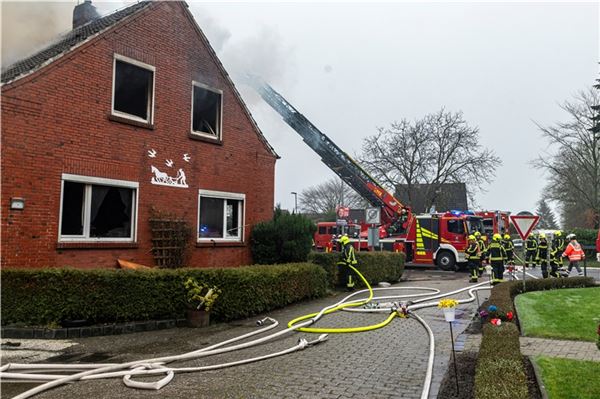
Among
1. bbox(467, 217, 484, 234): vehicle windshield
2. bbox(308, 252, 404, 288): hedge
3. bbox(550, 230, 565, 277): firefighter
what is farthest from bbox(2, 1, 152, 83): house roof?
bbox(467, 217, 484, 234): vehicle windshield

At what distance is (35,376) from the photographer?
502 centimetres

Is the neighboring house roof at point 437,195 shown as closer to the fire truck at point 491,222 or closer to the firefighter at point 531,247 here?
the fire truck at point 491,222

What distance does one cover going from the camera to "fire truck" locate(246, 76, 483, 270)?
A: 20.5 metres

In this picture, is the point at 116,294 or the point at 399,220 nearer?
the point at 116,294

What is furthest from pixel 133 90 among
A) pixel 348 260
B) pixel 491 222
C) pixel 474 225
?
pixel 491 222

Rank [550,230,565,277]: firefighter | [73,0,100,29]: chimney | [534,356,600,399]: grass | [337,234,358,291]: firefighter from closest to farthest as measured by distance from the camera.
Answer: [534,356,600,399]: grass → [337,234,358,291]: firefighter → [73,0,100,29]: chimney → [550,230,565,277]: firefighter

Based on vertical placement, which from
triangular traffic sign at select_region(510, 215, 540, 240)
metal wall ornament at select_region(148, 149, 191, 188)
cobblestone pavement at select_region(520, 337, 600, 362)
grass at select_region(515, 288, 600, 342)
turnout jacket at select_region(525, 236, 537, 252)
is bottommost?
cobblestone pavement at select_region(520, 337, 600, 362)

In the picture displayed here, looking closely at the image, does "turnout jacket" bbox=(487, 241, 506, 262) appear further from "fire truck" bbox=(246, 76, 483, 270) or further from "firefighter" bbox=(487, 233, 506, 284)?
"fire truck" bbox=(246, 76, 483, 270)

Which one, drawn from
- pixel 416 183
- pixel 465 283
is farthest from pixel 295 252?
pixel 416 183

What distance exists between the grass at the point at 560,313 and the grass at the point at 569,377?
6.18 ft

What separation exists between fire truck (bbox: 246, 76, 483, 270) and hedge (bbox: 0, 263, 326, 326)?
11656 millimetres

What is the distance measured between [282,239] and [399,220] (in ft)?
37.9

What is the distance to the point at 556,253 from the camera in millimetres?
15094

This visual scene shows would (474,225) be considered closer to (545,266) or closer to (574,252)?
(545,266)
